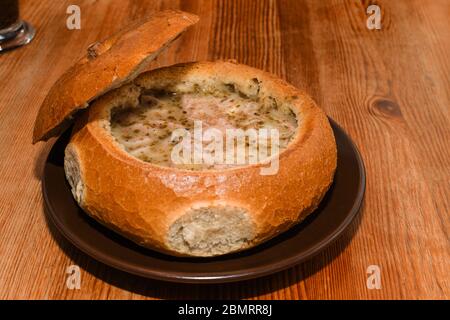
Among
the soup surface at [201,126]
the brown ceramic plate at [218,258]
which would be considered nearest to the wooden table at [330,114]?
the brown ceramic plate at [218,258]

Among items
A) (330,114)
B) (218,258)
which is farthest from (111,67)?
(330,114)

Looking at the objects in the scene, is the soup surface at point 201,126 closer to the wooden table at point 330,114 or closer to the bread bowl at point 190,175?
the bread bowl at point 190,175

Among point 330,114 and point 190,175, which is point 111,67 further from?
point 330,114

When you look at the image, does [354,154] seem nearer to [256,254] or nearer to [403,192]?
[403,192]

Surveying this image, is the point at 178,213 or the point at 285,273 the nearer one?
the point at 178,213

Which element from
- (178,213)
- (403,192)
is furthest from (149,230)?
(403,192)

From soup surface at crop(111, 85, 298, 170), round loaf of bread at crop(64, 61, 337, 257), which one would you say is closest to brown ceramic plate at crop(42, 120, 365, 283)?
round loaf of bread at crop(64, 61, 337, 257)

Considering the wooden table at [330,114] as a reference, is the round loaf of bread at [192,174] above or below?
above

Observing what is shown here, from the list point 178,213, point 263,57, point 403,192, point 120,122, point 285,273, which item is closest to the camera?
point 178,213
